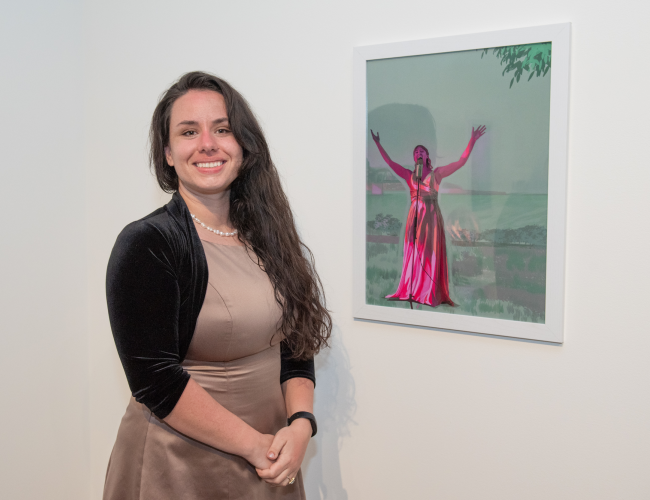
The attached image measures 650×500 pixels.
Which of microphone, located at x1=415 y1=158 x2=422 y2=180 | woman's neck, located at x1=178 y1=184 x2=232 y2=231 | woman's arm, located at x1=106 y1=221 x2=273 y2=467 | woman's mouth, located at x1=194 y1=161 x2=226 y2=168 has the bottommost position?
woman's arm, located at x1=106 y1=221 x2=273 y2=467

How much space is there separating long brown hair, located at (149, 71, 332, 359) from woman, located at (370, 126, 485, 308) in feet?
0.94

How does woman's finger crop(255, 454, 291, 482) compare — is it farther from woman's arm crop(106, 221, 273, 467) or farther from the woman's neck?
the woman's neck

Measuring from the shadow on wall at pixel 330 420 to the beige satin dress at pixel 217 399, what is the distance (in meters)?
0.40

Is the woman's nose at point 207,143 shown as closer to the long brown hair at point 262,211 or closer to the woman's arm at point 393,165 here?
the long brown hair at point 262,211

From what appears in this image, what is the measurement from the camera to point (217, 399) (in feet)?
4.11

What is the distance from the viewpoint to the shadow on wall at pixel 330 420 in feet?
5.54

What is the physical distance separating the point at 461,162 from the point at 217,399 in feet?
2.88

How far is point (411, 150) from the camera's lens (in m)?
1.50

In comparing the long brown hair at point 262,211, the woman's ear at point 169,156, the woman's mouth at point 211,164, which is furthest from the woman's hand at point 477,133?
the woman's ear at point 169,156

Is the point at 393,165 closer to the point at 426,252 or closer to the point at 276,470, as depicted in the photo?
the point at 426,252

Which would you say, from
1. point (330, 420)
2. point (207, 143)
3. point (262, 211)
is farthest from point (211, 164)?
point (330, 420)

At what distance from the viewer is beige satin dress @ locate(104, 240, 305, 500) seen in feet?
4.00

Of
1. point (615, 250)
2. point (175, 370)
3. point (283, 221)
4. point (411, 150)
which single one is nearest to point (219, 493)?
point (175, 370)

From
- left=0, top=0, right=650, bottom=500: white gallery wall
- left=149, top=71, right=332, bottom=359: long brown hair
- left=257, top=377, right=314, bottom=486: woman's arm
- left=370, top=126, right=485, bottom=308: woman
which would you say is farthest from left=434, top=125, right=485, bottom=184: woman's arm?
left=257, top=377, right=314, bottom=486: woman's arm
